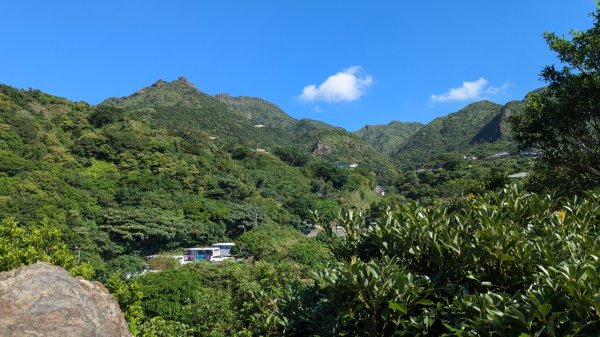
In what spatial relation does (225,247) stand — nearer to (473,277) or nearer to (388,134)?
(473,277)

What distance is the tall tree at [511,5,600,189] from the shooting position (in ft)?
22.4

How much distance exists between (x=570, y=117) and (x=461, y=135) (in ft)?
366

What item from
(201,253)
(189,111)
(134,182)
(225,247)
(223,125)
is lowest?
(201,253)

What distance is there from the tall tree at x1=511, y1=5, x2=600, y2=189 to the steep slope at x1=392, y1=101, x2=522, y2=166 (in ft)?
269

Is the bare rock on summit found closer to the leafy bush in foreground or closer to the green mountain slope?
the leafy bush in foreground

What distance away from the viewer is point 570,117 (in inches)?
278

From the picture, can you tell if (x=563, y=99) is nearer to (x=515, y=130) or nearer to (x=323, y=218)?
(x=515, y=130)

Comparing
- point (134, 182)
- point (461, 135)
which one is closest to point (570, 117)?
point (134, 182)

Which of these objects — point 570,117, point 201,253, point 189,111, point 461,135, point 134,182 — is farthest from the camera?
point 461,135

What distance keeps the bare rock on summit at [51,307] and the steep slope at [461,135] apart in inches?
3479

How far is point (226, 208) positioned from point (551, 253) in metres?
40.5

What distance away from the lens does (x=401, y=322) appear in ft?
8.55

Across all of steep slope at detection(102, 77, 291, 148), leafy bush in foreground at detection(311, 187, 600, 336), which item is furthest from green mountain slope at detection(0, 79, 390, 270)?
leafy bush in foreground at detection(311, 187, 600, 336)

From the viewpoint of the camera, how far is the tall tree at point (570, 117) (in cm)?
683
